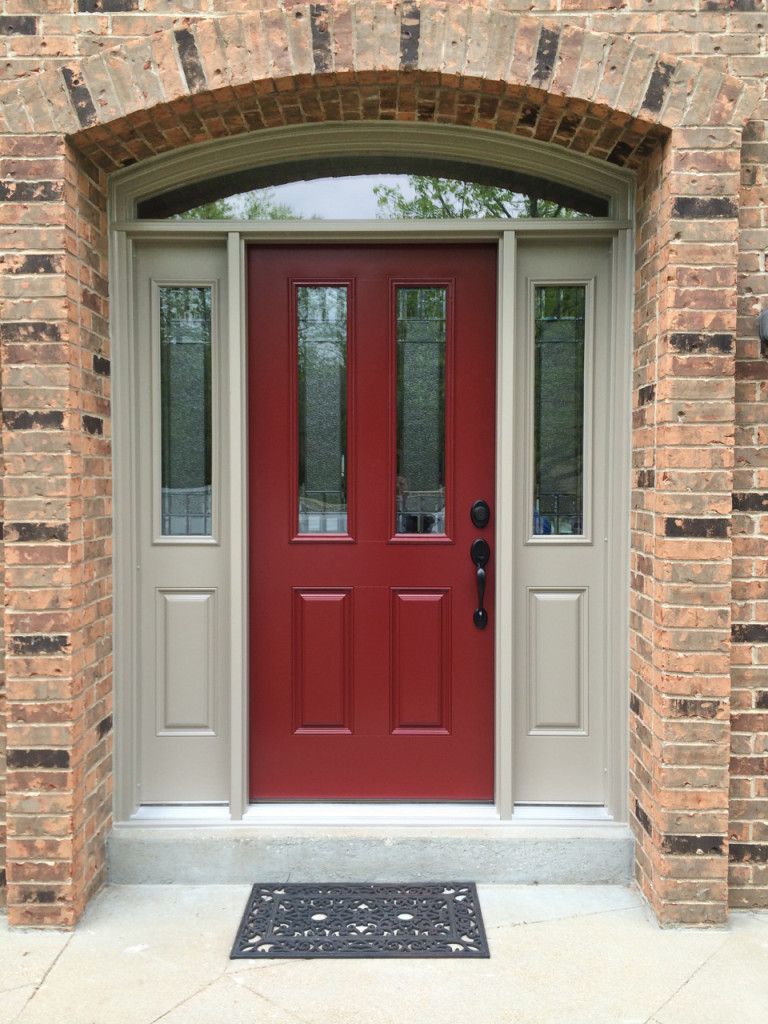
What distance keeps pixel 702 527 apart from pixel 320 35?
2.11 m

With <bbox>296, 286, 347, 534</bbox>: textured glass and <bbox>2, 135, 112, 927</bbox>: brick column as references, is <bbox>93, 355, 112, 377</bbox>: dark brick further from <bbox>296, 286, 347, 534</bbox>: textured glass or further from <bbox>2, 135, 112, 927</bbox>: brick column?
<bbox>296, 286, 347, 534</bbox>: textured glass

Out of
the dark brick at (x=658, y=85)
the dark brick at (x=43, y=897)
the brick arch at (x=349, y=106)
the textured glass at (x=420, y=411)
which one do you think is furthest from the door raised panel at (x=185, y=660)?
the dark brick at (x=658, y=85)

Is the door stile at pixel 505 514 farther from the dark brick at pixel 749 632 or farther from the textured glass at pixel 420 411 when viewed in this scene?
the dark brick at pixel 749 632

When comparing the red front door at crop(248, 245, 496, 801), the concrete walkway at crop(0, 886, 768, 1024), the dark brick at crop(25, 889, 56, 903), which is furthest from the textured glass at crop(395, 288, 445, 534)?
the dark brick at crop(25, 889, 56, 903)

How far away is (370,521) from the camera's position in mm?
3408

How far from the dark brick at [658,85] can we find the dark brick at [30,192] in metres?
2.02

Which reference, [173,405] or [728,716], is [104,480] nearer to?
[173,405]

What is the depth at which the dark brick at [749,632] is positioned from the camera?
2967 millimetres

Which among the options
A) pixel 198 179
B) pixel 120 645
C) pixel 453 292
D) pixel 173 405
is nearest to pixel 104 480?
pixel 173 405

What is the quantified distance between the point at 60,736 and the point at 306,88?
2.42m

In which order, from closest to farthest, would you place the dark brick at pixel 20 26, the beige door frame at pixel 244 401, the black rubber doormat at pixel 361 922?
the black rubber doormat at pixel 361 922, the dark brick at pixel 20 26, the beige door frame at pixel 244 401

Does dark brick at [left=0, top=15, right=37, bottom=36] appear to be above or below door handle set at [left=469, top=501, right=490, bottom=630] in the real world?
above

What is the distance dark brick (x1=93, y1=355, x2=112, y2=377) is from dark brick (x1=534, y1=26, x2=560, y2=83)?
1.84m

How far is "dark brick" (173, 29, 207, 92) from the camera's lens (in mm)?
2809
